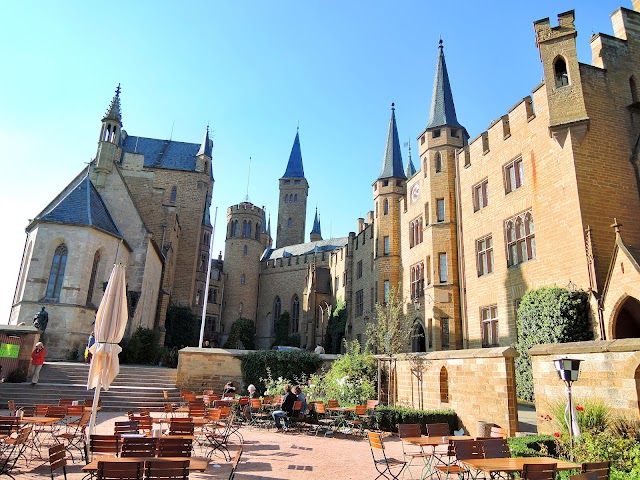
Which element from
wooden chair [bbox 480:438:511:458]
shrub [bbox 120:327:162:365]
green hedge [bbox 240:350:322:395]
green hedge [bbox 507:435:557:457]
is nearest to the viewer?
wooden chair [bbox 480:438:511:458]

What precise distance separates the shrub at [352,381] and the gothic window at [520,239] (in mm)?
6941

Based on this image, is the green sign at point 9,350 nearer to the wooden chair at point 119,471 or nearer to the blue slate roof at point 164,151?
the wooden chair at point 119,471

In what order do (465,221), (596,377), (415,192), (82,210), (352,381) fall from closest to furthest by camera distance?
(596,377), (352,381), (465,221), (82,210), (415,192)

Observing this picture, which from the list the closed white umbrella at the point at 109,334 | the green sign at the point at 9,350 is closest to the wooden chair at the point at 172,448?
the closed white umbrella at the point at 109,334

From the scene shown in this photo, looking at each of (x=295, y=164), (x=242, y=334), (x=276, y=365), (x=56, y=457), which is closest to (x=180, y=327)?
(x=242, y=334)

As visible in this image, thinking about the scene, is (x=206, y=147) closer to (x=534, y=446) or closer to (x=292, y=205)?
(x=292, y=205)

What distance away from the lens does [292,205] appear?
247ft

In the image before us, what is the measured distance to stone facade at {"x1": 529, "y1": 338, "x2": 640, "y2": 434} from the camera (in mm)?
7902

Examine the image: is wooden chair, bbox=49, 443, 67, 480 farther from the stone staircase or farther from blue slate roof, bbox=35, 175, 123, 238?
blue slate roof, bbox=35, 175, 123, 238

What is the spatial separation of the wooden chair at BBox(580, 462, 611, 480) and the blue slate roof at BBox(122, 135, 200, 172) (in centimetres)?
4484

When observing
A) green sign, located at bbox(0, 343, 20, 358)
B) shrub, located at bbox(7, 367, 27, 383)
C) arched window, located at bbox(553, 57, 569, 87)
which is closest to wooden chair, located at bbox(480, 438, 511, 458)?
arched window, located at bbox(553, 57, 569, 87)

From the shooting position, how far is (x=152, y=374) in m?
20.2

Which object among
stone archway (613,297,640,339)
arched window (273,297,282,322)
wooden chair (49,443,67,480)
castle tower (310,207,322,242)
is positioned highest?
castle tower (310,207,322,242)

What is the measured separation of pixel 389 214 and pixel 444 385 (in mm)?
19143
